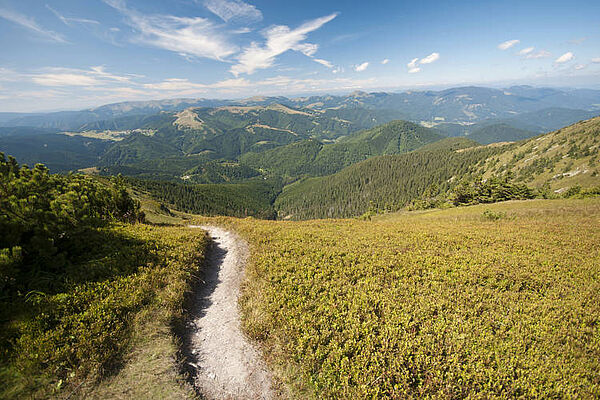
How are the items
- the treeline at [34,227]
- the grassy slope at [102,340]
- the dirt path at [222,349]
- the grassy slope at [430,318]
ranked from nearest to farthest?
the grassy slope at [102,340] → the grassy slope at [430,318] → the dirt path at [222,349] → the treeline at [34,227]

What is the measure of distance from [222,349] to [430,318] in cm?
862

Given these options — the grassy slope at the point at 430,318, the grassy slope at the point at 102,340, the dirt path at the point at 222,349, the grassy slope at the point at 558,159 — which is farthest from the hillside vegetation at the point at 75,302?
the grassy slope at the point at 558,159

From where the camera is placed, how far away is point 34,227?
990 centimetres

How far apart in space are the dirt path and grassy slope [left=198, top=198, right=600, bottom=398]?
0.61m

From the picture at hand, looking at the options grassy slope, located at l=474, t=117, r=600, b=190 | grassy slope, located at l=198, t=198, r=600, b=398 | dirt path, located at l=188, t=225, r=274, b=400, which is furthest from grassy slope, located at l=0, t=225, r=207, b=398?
grassy slope, located at l=474, t=117, r=600, b=190

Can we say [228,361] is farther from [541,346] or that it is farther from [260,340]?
[541,346]

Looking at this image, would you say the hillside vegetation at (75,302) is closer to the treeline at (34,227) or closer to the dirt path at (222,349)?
the treeline at (34,227)

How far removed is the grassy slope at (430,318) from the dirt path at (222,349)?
2.00 feet

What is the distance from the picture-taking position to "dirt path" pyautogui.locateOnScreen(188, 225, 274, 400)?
7.47 metres

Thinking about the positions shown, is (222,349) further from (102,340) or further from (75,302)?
(75,302)

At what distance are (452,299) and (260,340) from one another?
908 centimetres

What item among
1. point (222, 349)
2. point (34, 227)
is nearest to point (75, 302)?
point (34, 227)

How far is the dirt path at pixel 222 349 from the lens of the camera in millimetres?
7473

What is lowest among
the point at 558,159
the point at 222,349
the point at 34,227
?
the point at 558,159
